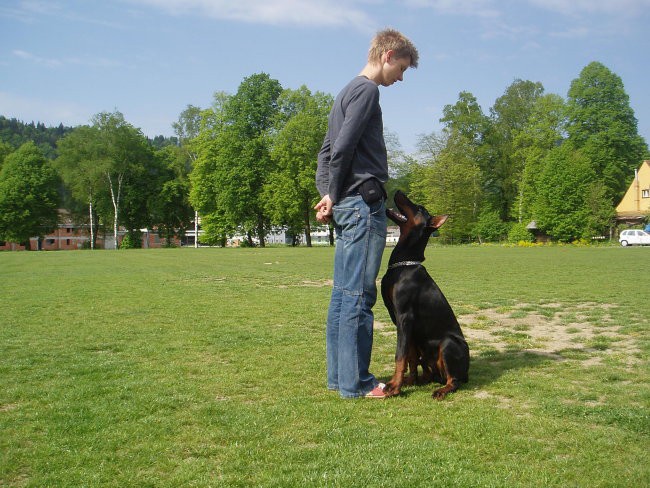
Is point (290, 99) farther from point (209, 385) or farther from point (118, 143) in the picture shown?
point (209, 385)

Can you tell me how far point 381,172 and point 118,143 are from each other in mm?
63722

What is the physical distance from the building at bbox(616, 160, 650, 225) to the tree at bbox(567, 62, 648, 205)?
63.3 inches

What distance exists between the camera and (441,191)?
196ft

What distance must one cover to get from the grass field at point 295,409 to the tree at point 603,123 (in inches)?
2258

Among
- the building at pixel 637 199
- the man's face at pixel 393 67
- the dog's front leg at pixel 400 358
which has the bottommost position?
the dog's front leg at pixel 400 358

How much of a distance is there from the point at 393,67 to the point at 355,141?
2.29 feet

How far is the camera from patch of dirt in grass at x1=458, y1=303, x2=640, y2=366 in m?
5.99

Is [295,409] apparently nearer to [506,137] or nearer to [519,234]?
[519,234]

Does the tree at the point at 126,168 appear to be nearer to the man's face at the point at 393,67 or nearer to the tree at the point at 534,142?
the tree at the point at 534,142

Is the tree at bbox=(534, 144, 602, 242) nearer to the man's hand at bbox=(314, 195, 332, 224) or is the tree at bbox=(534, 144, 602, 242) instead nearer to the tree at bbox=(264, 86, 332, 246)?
the tree at bbox=(264, 86, 332, 246)

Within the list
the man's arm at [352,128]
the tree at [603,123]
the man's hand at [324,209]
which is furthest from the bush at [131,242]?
the man's arm at [352,128]

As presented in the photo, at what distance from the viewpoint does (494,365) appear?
5.30 meters

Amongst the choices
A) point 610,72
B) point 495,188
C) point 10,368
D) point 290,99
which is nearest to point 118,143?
point 290,99

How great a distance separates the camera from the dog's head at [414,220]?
450 cm
